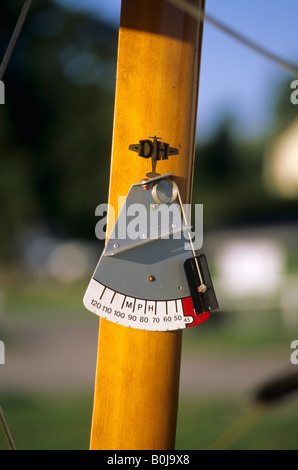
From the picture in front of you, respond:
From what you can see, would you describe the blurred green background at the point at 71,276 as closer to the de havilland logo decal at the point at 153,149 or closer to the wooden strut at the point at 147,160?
the wooden strut at the point at 147,160

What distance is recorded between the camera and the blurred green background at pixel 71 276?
12.5 feet

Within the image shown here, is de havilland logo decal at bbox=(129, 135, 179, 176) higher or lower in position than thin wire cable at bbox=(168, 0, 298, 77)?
lower

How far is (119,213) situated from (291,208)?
1809 cm

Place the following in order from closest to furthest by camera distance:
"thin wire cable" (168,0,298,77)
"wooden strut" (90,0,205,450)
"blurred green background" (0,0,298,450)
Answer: "thin wire cable" (168,0,298,77), "wooden strut" (90,0,205,450), "blurred green background" (0,0,298,450)

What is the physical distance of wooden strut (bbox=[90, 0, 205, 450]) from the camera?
0.74 m

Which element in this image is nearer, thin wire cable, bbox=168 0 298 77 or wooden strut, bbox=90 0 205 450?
thin wire cable, bbox=168 0 298 77

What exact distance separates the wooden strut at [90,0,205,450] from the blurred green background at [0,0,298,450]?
256cm

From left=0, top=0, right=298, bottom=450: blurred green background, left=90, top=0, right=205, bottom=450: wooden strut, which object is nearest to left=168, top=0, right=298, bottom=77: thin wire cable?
left=90, top=0, right=205, bottom=450: wooden strut

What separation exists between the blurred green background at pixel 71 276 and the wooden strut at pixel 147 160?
2.56 metres

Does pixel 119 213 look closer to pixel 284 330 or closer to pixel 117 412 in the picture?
pixel 117 412

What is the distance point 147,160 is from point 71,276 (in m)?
10.3

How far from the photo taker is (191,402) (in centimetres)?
402

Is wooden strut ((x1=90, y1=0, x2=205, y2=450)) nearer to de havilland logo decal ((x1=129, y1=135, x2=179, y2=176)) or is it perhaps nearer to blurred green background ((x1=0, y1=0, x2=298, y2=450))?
de havilland logo decal ((x1=129, y1=135, x2=179, y2=176))

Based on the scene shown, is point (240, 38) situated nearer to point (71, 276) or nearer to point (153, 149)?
point (153, 149)
